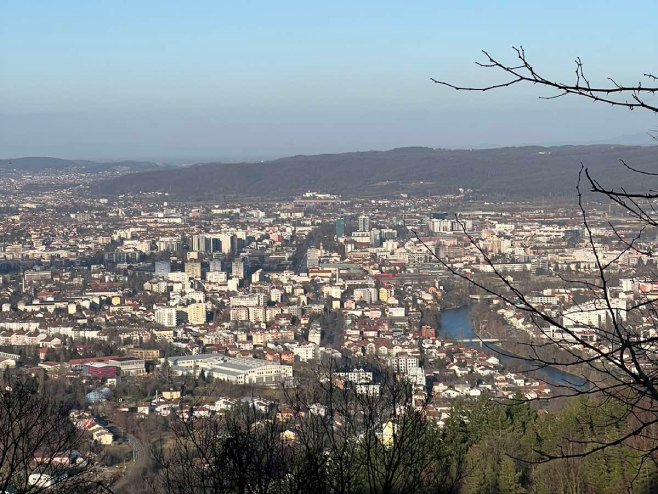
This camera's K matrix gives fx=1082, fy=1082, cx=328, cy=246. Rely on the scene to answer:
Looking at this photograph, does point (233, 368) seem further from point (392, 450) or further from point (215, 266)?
point (215, 266)

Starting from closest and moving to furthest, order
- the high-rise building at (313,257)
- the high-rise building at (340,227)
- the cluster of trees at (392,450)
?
the cluster of trees at (392,450) → the high-rise building at (313,257) → the high-rise building at (340,227)

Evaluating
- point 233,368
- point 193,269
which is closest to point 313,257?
point 193,269

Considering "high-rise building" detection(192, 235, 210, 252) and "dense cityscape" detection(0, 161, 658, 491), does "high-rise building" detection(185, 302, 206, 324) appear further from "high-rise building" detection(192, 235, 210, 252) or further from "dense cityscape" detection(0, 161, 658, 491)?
"high-rise building" detection(192, 235, 210, 252)

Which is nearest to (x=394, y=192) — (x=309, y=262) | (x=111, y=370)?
(x=309, y=262)

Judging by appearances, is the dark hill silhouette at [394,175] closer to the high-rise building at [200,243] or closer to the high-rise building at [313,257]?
the high-rise building at [313,257]

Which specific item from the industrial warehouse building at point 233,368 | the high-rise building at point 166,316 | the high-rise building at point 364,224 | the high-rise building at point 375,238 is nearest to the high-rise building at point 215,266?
the high-rise building at point 375,238

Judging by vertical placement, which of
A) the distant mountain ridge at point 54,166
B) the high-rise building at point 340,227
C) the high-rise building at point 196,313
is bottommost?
the high-rise building at point 196,313
